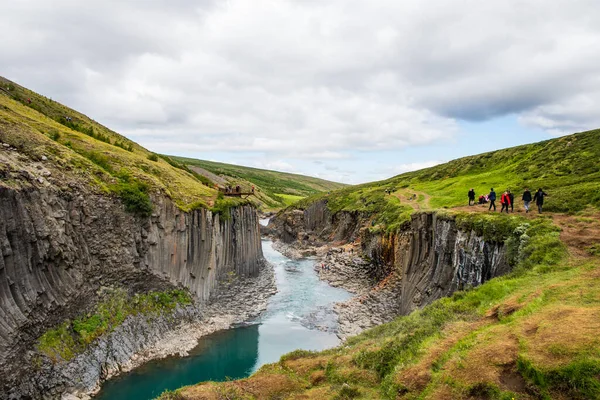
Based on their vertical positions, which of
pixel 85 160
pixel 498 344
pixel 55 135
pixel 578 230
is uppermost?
pixel 55 135

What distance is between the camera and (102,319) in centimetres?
3108

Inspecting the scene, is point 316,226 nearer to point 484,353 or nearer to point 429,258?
point 429,258

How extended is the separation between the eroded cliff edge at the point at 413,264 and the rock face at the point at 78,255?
1778cm

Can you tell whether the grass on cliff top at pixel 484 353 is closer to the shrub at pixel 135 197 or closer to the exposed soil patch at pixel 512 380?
the exposed soil patch at pixel 512 380

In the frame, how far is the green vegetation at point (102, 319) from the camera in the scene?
88.2 feet

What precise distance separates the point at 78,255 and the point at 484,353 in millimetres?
29864

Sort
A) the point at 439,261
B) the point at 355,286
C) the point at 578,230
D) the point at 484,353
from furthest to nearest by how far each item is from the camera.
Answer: the point at 355,286 → the point at 439,261 → the point at 578,230 → the point at 484,353

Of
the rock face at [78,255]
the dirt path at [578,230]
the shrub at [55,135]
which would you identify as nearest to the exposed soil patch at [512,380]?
the dirt path at [578,230]

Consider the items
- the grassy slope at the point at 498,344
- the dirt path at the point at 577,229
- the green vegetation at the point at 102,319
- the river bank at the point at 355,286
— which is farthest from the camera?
the river bank at the point at 355,286

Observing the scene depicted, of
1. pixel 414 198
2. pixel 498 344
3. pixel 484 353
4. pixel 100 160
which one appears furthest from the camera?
pixel 414 198

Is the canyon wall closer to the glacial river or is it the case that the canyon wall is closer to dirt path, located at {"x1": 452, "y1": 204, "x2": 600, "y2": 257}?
dirt path, located at {"x1": 452, "y1": 204, "x2": 600, "y2": 257}

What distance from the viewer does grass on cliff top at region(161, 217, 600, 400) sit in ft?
36.9

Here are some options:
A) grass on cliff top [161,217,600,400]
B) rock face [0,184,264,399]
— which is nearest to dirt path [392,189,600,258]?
grass on cliff top [161,217,600,400]

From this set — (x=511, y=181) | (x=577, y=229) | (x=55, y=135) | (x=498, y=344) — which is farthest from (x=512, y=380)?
Answer: (x=511, y=181)
